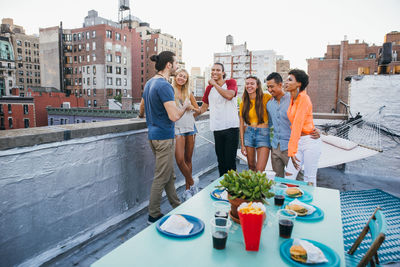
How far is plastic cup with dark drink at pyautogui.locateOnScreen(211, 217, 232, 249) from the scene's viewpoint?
1170mm

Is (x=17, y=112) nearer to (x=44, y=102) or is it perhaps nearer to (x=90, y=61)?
(x=44, y=102)

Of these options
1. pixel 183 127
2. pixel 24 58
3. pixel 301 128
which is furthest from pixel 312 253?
pixel 24 58

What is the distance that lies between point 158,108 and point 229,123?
1.25 meters

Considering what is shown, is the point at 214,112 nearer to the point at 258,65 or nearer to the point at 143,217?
the point at 143,217

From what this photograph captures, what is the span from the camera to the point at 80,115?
4200cm

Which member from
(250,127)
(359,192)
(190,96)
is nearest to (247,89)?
(250,127)

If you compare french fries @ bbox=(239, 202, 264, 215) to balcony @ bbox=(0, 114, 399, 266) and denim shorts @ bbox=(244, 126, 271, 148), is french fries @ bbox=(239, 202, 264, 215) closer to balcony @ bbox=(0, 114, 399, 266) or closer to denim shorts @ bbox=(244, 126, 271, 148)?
balcony @ bbox=(0, 114, 399, 266)

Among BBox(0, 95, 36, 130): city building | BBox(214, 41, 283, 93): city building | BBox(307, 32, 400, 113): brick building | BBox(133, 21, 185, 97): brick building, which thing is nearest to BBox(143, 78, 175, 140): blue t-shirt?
BBox(307, 32, 400, 113): brick building

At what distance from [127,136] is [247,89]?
1.59m

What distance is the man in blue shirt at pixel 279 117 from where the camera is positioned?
9.80 ft

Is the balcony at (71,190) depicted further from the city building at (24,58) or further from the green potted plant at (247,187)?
A: the city building at (24,58)

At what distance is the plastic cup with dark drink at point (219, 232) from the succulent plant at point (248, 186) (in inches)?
7.2

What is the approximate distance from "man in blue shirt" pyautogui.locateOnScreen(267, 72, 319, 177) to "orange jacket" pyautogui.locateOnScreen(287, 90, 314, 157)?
0.19m

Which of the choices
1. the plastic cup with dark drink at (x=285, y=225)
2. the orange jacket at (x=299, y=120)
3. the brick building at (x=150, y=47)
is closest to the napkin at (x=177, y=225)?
the plastic cup with dark drink at (x=285, y=225)
